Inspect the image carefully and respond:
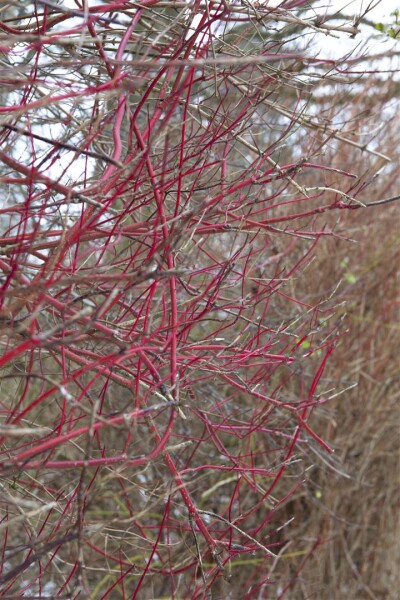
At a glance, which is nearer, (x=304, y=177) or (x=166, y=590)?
(x=166, y=590)

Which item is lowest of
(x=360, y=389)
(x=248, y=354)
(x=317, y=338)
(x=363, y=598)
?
(x=363, y=598)

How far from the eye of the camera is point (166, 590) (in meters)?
6.00

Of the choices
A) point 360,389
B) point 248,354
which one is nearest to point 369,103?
point 360,389

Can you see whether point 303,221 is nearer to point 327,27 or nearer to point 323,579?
point 323,579

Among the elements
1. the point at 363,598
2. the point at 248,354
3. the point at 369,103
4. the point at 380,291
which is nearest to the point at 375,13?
the point at 369,103

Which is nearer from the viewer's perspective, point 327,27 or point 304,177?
point 327,27

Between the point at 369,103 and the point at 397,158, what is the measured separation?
1.62 ft

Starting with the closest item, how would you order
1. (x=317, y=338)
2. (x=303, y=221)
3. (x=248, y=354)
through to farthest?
(x=248, y=354) < (x=317, y=338) < (x=303, y=221)

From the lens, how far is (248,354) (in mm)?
2523

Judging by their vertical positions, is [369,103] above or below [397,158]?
above

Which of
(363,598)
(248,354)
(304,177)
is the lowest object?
(363,598)

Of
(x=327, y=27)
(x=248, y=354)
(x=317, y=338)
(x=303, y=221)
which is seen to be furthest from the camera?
(x=303, y=221)

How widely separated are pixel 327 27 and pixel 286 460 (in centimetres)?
150

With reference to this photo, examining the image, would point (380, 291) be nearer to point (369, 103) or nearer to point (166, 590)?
point (369, 103)
